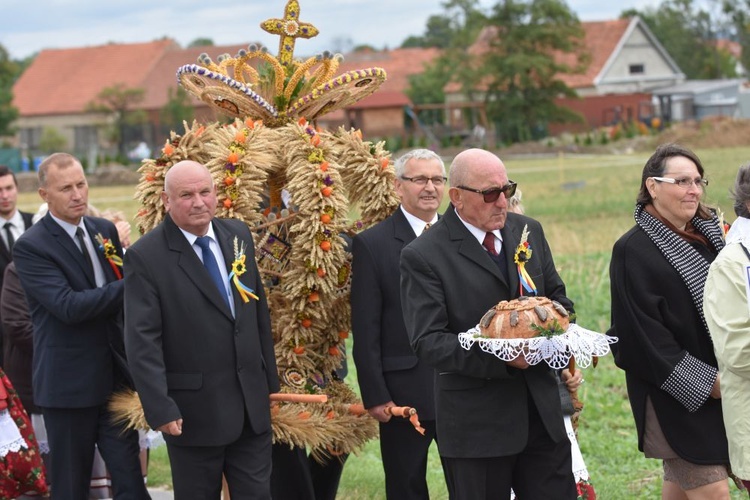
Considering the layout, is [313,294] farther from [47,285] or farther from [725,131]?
[725,131]

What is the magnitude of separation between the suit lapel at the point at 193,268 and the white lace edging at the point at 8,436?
1742 millimetres

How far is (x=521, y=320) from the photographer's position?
4324 millimetres

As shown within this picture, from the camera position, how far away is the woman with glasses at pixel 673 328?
499 centimetres

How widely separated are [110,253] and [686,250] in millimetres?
3279

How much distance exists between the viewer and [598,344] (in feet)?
14.4

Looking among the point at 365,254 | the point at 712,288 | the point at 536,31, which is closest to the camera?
the point at 712,288

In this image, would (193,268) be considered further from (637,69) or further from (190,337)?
(637,69)

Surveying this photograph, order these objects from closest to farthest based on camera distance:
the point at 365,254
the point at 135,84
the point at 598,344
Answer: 1. the point at 598,344
2. the point at 365,254
3. the point at 135,84

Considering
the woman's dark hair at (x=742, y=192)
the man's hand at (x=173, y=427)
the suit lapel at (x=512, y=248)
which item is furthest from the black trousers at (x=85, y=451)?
the woman's dark hair at (x=742, y=192)

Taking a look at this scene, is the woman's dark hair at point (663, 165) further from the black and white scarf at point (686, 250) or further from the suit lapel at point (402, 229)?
the suit lapel at point (402, 229)

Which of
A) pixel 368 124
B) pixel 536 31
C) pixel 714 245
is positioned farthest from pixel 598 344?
pixel 368 124

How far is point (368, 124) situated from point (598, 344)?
6432 cm

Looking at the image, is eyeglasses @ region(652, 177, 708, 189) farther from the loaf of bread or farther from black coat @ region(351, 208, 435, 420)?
black coat @ region(351, 208, 435, 420)

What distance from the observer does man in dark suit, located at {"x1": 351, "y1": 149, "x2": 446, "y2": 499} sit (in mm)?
5855
